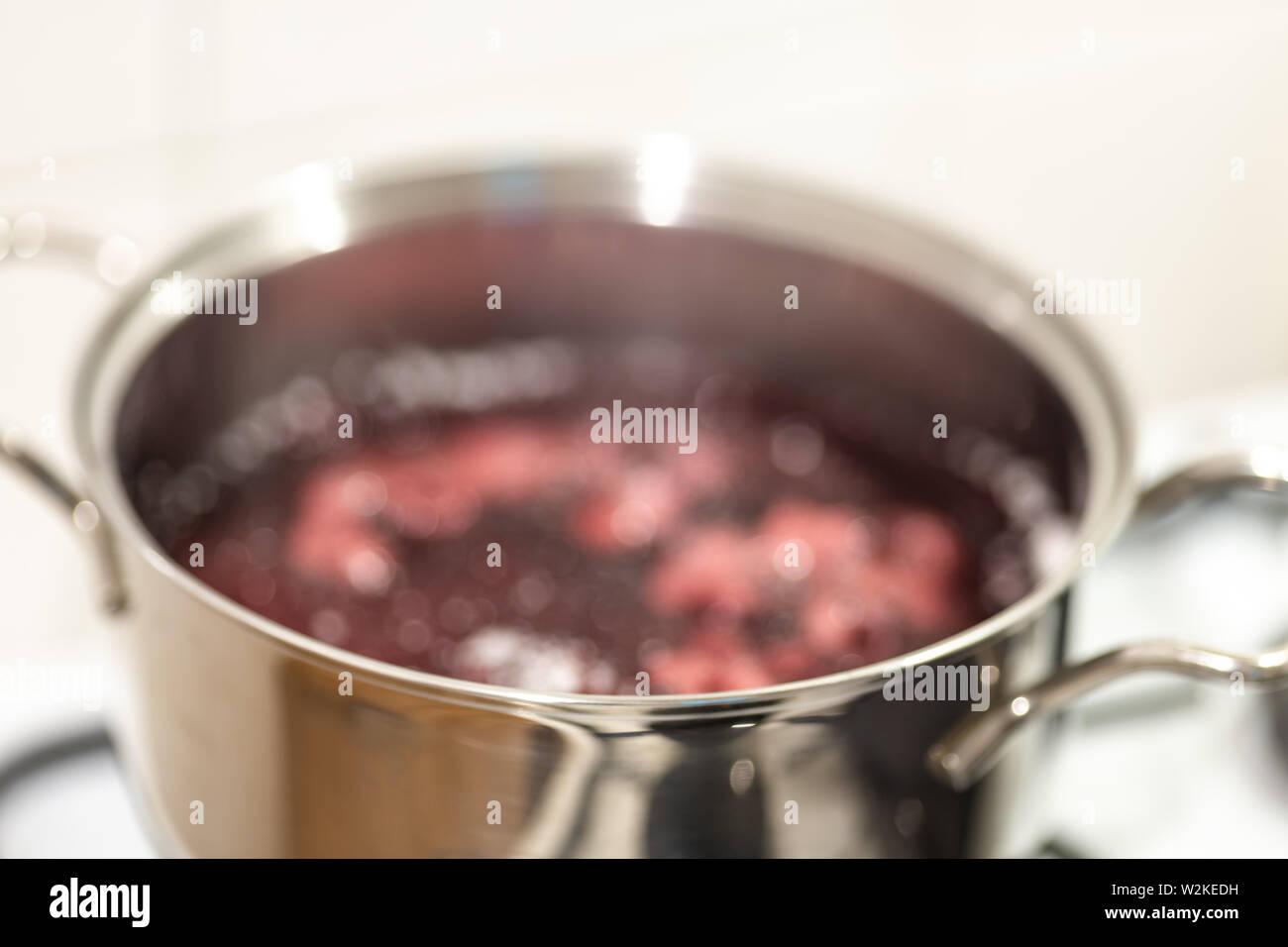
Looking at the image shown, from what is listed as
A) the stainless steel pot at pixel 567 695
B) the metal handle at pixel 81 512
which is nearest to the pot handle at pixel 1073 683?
the stainless steel pot at pixel 567 695

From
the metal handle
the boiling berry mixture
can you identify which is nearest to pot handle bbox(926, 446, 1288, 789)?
the boiling berry mixture

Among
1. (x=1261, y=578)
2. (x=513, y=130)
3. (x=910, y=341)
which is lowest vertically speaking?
(x=1261, y=578)

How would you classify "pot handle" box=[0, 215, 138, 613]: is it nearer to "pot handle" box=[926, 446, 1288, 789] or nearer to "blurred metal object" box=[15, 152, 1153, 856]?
"blurred metal object" box=[15, 152, 1153, 856]

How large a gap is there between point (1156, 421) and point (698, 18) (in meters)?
0.42

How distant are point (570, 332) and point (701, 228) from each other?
117 mm

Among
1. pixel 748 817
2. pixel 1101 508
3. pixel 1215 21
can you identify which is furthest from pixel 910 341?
pixel 1215 21

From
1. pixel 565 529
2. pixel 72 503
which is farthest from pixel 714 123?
pixel 72 503

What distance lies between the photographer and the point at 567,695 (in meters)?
0.41

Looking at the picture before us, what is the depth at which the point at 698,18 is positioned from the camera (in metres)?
0.88

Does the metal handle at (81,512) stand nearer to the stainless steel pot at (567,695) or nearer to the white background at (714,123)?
the stainless steel pot at (567,695)

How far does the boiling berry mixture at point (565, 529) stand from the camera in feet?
2.11

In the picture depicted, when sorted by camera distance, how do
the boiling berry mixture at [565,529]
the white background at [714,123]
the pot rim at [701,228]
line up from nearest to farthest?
the pot rim at [701,228] < the boiling berry mixture at [565,529] < the white background at [714,123]

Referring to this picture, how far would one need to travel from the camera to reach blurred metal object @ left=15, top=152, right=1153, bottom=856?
0.43m
